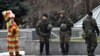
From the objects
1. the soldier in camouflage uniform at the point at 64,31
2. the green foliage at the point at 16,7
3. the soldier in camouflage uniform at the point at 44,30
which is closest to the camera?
the soldier in camouflage uniform at the point at 64,31

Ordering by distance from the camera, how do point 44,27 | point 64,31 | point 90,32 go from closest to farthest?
point 90,32 < point 64,31 < point 44,27

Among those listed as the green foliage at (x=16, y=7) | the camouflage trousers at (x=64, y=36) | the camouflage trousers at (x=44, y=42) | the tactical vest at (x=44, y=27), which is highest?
the green foliage at (x=16, y=7)

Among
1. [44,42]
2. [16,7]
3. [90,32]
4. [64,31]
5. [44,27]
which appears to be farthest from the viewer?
[16,7]

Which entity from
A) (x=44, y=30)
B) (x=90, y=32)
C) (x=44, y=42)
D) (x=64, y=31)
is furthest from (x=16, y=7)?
(x=90, y=32)

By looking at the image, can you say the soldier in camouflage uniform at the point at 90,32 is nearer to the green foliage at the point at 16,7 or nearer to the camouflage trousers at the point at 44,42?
the camouflage trousers at the point at 44,42

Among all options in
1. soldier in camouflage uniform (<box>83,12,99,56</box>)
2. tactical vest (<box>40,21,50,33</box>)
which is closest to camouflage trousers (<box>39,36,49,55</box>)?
tactical vest (<box>40,21,50,33</box>)

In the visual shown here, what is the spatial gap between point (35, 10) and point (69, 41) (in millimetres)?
27246

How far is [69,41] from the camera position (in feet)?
69.8

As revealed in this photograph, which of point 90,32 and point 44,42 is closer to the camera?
point 90,32

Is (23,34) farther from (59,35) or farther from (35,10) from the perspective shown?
(35,10)

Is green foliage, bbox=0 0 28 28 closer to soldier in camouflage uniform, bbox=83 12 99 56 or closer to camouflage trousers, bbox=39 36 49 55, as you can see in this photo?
camouflage trousers, bbox=39 36 49 55

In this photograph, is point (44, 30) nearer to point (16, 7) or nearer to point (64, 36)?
point (64, 36)

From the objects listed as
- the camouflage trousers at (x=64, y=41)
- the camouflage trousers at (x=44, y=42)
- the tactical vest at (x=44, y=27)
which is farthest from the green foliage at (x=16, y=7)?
the camouflage trousers at (x=64, y=41)

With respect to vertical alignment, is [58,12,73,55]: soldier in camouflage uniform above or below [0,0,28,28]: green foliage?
below
